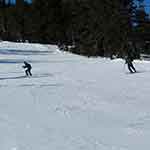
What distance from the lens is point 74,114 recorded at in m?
13.3

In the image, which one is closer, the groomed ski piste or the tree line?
the groomed ski piste

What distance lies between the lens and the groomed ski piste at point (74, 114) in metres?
9.77

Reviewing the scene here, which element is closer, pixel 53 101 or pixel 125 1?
pixel 53 101

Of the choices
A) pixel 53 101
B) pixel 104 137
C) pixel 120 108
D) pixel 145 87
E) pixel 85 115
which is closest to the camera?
pixel 104 137

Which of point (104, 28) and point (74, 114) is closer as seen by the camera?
point (74, 114)

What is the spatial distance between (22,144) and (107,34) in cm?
4064

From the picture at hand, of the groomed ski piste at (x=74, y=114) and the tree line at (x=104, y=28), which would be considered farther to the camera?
the tree line at (x=104, y=28)

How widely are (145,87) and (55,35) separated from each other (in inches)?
1912

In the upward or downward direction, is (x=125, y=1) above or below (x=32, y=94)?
above

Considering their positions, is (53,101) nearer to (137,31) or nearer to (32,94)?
(32,94)

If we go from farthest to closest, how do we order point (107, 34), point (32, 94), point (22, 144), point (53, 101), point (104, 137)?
point (107, 34), point (32, 94), point (53, 101), point (104, 137), point (22, 144)

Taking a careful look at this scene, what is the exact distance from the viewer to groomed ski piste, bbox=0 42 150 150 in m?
9.77

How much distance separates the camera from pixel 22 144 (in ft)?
31.1

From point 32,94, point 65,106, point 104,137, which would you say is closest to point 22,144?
point 104,137
